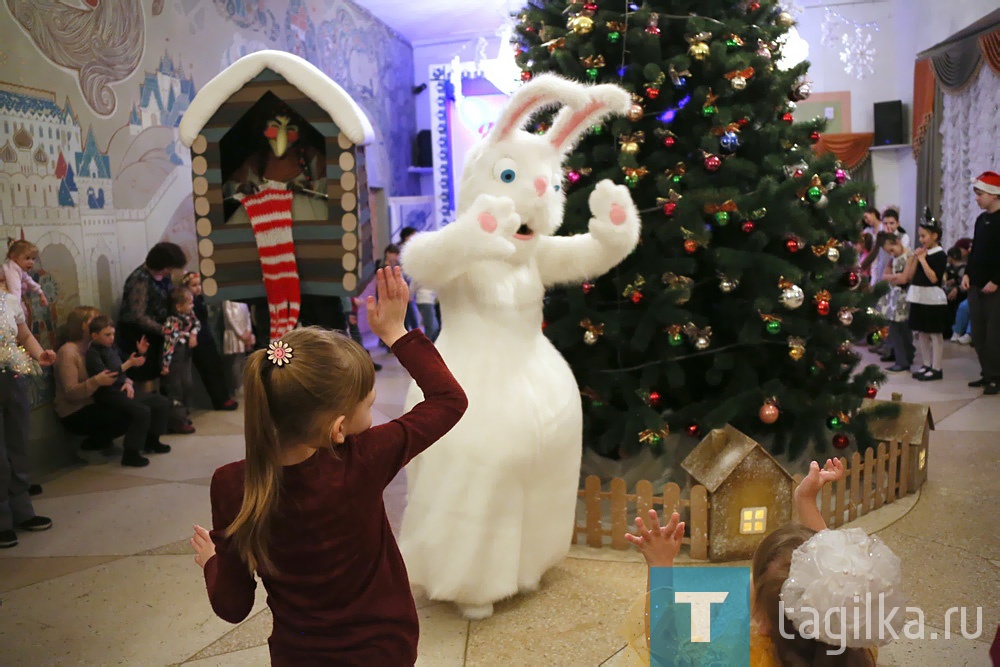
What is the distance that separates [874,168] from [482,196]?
10114 millimetres

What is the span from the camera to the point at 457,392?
1.60 metres

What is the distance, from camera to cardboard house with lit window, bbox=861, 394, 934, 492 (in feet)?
12.3

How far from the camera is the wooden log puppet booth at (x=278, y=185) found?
2.85 meters

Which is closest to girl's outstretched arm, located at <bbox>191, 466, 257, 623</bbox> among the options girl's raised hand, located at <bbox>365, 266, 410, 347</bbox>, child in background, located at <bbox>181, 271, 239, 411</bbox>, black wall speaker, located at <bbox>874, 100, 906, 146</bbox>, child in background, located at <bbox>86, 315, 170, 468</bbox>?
girl's raised hand, located at <bbox>365, 266, 410, 347</bbox>

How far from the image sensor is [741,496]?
3.13 meters

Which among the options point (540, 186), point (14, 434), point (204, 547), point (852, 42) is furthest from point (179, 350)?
point (852, 42)

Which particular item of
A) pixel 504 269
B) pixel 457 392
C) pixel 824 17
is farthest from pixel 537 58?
pixel 824 17

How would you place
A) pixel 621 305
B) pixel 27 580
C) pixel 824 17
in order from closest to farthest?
pixel 27 580 < pixel 621 305 < pixel 824 17

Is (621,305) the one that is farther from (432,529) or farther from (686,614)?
(686,614)

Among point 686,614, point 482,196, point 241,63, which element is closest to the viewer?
point 686,614

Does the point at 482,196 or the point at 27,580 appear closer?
the point at 482,196

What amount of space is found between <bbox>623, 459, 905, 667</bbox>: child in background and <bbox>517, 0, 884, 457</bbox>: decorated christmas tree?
1964 millimetres

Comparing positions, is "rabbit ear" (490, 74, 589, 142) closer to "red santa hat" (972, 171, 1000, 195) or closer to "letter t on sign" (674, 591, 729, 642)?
"letter t on sign" (674, 591, 729, 642)

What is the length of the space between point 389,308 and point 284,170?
1669 mm
